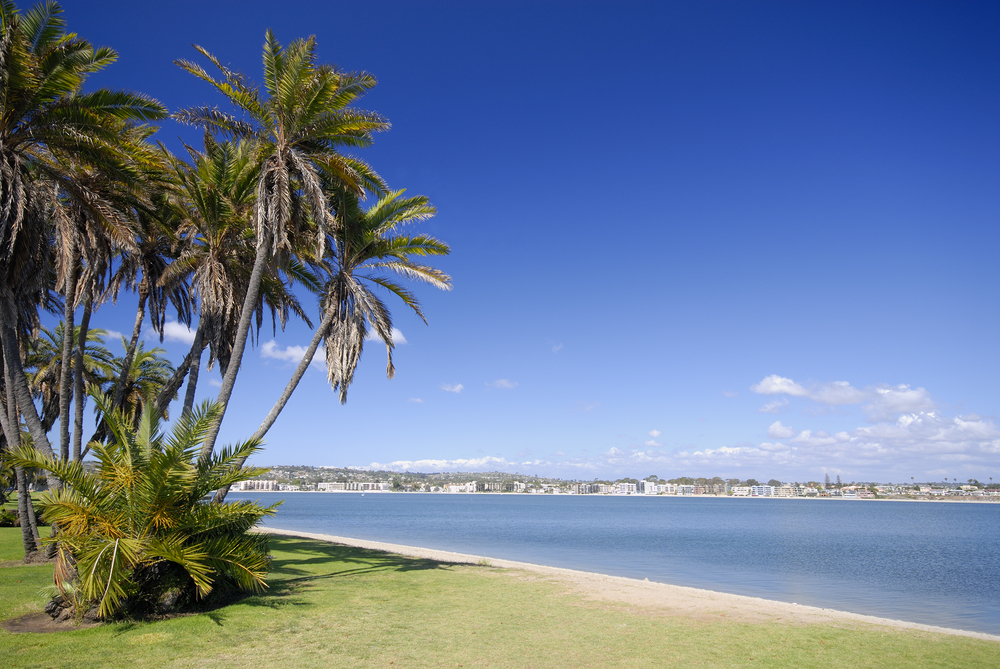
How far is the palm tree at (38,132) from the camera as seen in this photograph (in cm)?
1204

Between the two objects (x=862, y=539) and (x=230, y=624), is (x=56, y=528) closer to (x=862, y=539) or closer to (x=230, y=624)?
(x=230, y=624)

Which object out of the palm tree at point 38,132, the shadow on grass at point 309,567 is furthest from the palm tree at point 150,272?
the shadow on grass at point 309,567

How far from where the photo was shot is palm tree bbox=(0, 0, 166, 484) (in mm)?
12039

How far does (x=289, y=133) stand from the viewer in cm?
1501

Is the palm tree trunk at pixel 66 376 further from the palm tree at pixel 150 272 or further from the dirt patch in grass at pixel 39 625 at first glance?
the dirt patch in grass at pixel 39 625

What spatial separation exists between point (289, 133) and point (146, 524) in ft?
31.6

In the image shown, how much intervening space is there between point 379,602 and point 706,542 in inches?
1675

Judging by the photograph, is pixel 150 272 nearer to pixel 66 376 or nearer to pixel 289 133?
pixel 66 376

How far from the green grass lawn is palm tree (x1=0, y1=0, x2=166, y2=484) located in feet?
20.1

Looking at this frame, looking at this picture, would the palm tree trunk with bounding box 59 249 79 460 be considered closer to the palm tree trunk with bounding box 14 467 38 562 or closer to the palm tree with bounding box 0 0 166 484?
the palm tree trunk with bounding box 14 467 38 562

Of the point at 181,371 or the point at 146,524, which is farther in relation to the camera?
the point at 181,371

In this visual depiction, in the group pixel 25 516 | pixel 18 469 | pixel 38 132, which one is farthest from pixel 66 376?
pixel 38 132

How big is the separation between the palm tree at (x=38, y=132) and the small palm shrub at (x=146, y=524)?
14.2ft

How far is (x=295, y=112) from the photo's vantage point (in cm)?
1470
